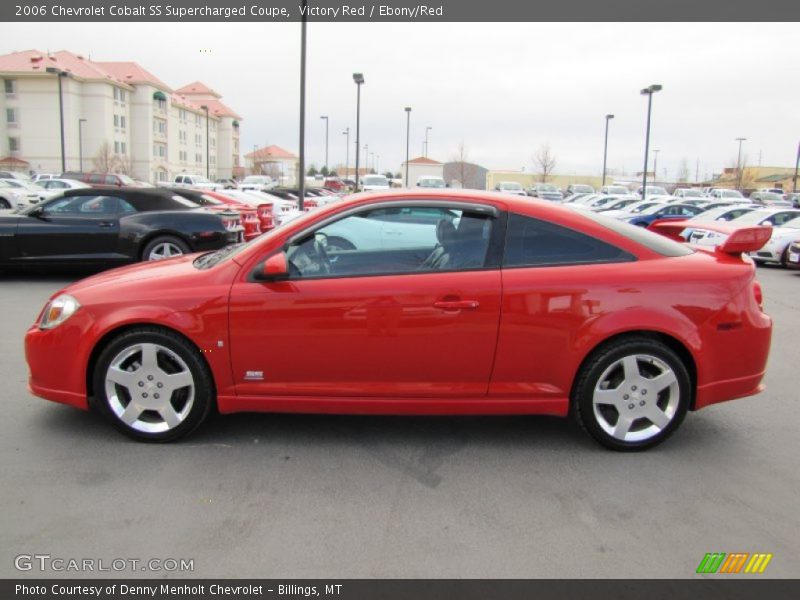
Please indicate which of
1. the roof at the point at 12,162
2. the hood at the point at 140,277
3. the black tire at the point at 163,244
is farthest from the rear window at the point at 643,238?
the roof at the point at 12,162

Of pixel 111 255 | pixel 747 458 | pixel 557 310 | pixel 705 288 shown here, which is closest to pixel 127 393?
pixel 557 310

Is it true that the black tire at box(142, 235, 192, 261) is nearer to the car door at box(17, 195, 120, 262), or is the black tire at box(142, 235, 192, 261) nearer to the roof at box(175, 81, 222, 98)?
the car door at box(17, 195, 120, 262)

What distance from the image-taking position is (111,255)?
384 inches

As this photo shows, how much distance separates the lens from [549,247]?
12.9ft

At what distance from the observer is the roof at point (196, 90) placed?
106 metres

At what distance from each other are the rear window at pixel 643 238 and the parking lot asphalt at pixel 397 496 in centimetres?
123

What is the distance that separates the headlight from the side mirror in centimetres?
115

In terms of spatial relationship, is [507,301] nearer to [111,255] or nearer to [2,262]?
[111,255]

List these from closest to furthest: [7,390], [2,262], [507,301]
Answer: [507,301] < [7,390] < [2,262]

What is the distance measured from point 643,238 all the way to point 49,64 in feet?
255

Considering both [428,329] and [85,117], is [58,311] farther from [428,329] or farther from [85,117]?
[85,117]
